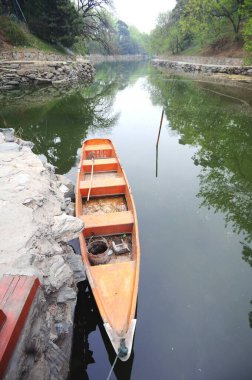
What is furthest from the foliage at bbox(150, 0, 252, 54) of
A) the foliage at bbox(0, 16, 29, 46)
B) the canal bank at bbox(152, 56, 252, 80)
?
the foliage at bbox(0, 16, 29, 46)

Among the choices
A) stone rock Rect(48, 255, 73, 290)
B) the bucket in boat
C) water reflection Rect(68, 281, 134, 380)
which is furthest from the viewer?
the bucket in boat

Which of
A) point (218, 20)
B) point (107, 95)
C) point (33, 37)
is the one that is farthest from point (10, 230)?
point (218, 20)

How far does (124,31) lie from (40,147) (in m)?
114

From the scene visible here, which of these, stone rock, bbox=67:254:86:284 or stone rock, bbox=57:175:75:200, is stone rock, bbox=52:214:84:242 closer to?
stone rock, bbox=67:254:86:284

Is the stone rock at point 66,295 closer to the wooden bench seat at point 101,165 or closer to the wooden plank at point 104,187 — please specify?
the wooden plank at point 104,187

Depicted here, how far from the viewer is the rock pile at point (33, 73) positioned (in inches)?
902

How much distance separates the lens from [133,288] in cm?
392

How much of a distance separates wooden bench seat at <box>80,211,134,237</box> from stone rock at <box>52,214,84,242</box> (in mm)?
827

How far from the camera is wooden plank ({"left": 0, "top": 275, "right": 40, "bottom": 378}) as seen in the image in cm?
192

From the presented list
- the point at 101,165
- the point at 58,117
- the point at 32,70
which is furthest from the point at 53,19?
the point at 101,165

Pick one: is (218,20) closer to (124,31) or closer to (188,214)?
(188,214)

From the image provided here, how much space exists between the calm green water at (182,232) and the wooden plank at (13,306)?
6.68 feet

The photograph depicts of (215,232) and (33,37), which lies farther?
(33,37)

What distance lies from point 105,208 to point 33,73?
2271cm
